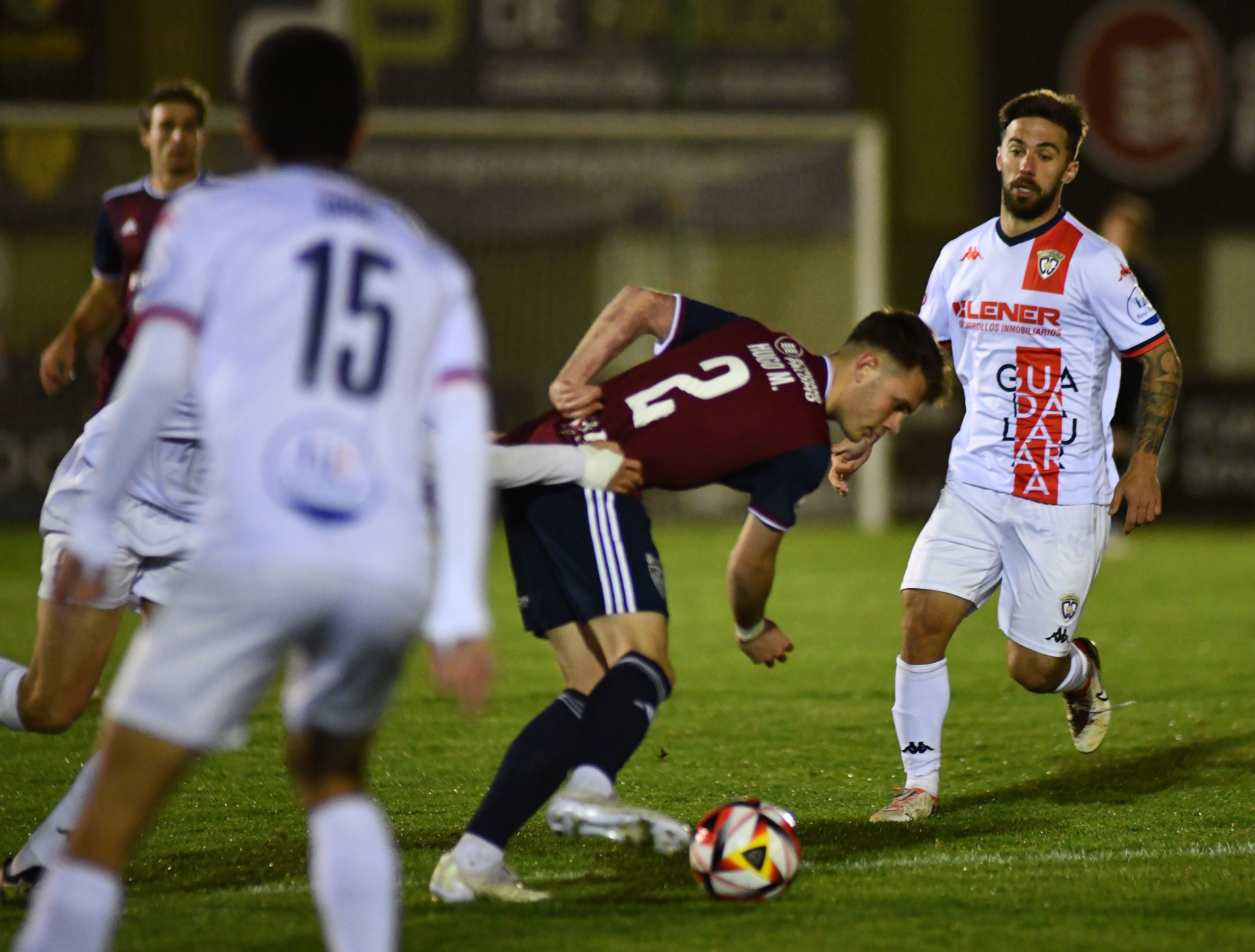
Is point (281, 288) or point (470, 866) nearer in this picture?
point (281, 288)

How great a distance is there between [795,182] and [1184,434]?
14.9 ft

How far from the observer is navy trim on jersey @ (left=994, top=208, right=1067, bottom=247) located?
513cm

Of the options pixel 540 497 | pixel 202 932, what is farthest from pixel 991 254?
pixel 202 932

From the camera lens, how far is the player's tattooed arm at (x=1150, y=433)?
4.91 m

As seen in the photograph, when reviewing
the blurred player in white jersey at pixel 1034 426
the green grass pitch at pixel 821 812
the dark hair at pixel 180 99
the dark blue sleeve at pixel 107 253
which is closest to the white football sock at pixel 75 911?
the green grass pitch at pixel 821 812

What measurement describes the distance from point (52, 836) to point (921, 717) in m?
2.51

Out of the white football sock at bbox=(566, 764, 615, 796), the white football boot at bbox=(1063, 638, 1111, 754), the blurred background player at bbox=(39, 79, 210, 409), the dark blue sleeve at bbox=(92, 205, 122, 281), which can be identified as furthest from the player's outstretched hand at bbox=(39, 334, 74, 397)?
the white football boot at bbox=(1063, 638, 1111, 754)

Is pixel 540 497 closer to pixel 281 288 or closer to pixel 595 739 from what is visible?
pixel 595 739

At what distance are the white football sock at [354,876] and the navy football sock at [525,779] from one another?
3.37 feet

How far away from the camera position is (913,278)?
18094mm

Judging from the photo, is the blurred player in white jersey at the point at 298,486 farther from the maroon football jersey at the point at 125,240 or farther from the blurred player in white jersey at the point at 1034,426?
the maroon football jersey at the point at 125,240

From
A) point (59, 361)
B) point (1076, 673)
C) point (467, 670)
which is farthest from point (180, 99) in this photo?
point (1076, 673)

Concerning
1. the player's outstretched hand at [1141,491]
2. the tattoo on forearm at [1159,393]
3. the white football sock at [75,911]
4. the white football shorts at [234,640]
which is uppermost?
the white football shorts at [234,640]

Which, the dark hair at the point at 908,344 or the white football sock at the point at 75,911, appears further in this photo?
the dark hair at the point at 908,344
